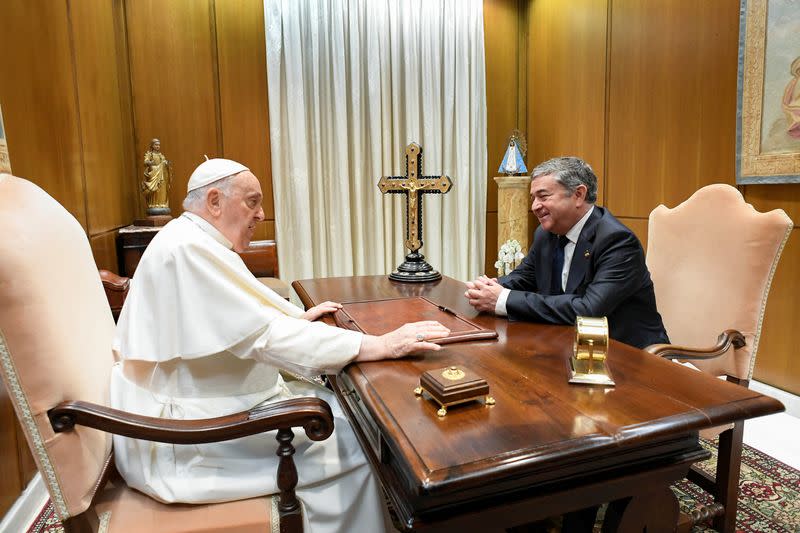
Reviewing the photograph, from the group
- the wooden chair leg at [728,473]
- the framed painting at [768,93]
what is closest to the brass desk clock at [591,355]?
the wooden chair leg at [728,473]

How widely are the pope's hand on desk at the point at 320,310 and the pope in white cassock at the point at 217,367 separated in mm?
393

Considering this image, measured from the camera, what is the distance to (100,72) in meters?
4.02

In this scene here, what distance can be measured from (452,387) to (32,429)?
0.96 m

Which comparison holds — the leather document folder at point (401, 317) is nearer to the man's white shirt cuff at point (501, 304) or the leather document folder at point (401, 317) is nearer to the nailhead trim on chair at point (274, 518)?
the man's white shirt cuff at point (501, 304)

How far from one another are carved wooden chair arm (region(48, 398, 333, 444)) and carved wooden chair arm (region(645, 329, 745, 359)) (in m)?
1.23

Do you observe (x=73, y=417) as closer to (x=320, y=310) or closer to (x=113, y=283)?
(x=320, y=310)

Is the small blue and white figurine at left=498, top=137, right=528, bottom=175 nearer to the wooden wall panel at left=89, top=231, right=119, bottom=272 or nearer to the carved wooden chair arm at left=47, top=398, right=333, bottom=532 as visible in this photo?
the wooden wall panel at left=89, top=231, right=119, bottom=272

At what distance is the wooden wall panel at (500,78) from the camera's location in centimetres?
595

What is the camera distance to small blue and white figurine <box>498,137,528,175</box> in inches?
220

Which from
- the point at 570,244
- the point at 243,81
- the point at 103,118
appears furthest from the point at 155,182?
the point at 570,244

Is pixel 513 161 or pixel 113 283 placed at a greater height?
pixel 513 161

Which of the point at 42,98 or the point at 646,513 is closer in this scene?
the point at 646,513

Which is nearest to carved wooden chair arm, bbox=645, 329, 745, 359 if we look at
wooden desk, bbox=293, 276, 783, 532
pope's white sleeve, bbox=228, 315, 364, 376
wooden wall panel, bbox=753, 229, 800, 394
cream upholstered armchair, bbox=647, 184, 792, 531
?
cream upholstered armchair, bbox=647, 184, 792, 531

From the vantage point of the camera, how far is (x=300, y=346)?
1512 millimetres
